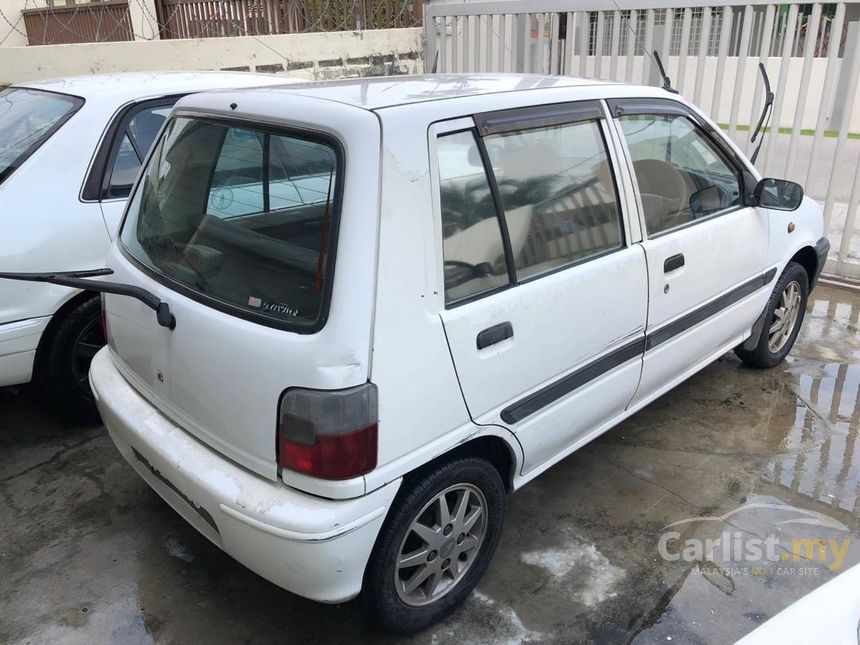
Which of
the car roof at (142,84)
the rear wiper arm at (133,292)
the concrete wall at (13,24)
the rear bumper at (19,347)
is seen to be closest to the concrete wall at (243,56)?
the car roof at (142,84)

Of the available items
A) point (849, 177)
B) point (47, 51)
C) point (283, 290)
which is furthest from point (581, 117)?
point (849, 177)

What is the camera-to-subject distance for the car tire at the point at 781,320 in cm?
399

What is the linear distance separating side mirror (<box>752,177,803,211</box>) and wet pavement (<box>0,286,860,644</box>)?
1120mm

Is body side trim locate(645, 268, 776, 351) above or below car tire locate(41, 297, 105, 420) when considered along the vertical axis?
above

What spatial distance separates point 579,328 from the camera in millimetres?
2615

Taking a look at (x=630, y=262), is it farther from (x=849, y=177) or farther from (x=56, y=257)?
(x=849, y=177)

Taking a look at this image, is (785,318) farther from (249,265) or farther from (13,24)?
(13,24)

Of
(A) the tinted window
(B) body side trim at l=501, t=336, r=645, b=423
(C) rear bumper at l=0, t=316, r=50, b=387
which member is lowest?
(C) rear bumper at l=0, t=316, r=50, b=387

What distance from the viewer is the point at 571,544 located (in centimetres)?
288

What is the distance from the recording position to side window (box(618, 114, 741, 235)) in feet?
9.71

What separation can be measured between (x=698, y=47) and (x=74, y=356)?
6925mm

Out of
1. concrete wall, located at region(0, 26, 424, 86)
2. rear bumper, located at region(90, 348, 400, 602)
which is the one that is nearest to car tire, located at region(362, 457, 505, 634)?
rear bumper, located at region(90, 348, 400, 602)

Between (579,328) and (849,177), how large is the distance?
30.6ft

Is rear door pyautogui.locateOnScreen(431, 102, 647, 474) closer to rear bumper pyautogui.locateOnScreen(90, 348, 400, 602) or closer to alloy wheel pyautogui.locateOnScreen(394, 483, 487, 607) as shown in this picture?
alloy wheel pyautogui.locateOnScreen(394, 483, 487, 607)
